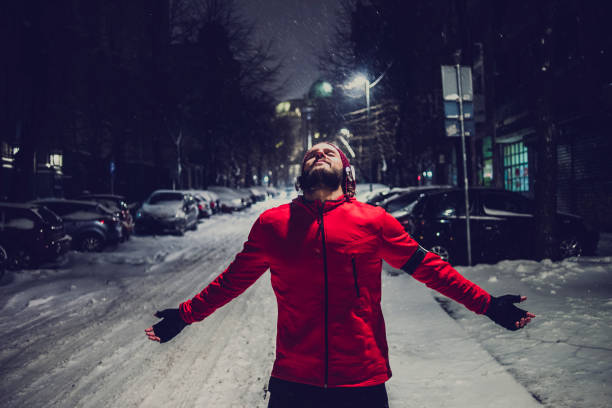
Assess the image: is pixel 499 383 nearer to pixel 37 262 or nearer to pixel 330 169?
pixel 330 169

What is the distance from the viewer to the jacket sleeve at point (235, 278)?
223cm

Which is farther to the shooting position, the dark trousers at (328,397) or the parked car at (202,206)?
the parked car at (202,206)

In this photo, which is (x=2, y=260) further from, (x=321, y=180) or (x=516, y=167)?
(x=516, y=167)

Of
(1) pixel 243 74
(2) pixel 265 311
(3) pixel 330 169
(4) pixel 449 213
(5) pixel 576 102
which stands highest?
(1) pixel 243 74

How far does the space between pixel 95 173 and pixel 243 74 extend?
14815mm

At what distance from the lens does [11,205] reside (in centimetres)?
1105

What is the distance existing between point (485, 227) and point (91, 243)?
34.3 feet

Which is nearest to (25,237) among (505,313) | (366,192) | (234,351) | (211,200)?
(234,351)

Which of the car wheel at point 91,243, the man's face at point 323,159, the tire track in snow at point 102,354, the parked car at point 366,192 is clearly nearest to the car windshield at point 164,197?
the car wheel at point 91,243

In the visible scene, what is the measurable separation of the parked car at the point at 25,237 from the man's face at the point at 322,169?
34.0 feet

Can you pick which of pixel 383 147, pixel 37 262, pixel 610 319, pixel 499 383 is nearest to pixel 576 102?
pixel 610 319

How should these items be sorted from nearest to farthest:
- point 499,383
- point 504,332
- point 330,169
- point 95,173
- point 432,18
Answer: point 330,169
point 499,383
point 504,332
point 95,173
point 432,18

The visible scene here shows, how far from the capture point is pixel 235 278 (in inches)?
90.8

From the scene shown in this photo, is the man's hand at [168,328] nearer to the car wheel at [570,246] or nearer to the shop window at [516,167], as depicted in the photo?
the car wheel at [570,246]
